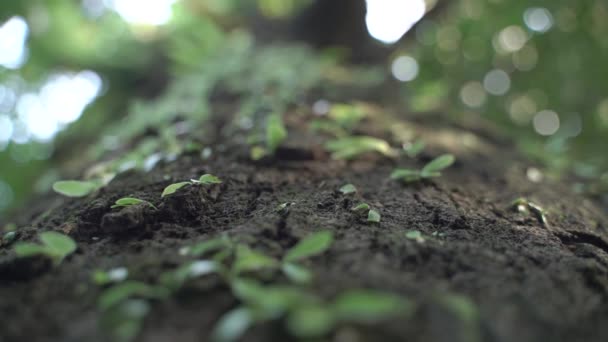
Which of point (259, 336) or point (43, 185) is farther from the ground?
point (43, 185)

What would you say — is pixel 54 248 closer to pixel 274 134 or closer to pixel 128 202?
pixel 128 202

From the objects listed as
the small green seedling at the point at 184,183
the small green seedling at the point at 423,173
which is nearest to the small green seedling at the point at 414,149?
the small green seedling at the point at 423,173

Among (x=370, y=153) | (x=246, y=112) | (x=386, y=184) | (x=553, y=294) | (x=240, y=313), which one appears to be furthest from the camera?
(x=246, y=112)

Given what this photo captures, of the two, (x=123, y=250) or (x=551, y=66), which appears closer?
(x=123, y=250)

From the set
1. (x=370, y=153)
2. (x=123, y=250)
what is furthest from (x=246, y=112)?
(x=123, y=250)

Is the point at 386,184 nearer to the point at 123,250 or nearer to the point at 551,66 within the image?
the point at 123,250

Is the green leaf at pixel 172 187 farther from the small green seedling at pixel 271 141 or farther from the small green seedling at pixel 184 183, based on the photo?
the small green seedling at pixel 271 141

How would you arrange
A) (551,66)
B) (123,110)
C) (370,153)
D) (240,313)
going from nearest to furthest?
(240,313) → (370,153) → (123,110) → (551,66)
